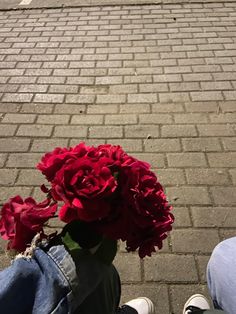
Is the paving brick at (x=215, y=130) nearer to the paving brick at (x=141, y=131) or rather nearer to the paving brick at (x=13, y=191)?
the paving brick at (x=141, y=131)

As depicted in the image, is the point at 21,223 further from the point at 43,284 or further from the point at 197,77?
the point at 197,77

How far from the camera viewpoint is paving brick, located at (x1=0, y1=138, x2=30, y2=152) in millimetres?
3403

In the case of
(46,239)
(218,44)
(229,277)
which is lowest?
(218,44)

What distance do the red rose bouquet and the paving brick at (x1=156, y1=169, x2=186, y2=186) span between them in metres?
1.89

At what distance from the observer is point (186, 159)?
3.22m

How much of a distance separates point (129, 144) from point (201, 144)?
586mm

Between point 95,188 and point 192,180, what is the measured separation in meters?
2.12

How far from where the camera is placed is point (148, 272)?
243cm

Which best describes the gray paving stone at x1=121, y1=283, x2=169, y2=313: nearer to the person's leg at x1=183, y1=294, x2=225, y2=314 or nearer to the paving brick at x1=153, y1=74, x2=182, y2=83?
the person's leg at x1=183, y1=294, x2=225, y2=314

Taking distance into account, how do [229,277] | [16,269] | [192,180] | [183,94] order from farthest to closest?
[183,94]
[192,180]
[229,277]
[16,269]

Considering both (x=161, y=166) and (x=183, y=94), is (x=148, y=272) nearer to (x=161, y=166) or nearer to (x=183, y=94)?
(x=161, y=166)

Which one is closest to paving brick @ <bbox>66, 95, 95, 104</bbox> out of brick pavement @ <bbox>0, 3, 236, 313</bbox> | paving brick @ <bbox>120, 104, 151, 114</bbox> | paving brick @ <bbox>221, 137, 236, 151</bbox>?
brick pavement @ <bbox>0, 3, 236, 313</bbox>

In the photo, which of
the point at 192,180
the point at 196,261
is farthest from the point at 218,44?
the point at 196,261

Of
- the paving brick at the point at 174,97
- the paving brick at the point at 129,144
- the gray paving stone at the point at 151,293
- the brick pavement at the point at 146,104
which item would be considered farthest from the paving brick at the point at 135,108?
the gray paving stone at the point at 151,293
